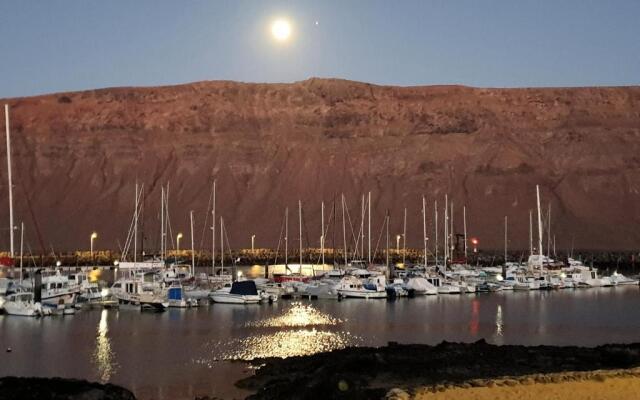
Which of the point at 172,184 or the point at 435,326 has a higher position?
the point at 172,184

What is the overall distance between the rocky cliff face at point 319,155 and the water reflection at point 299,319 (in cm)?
5794

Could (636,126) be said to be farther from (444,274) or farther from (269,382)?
(269,382)

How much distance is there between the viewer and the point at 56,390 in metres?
18.3

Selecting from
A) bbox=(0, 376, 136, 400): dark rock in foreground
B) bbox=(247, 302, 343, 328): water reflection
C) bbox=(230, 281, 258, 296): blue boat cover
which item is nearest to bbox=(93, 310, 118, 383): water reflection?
bbox=(0, 376, 136, 400): dark rock in foreground

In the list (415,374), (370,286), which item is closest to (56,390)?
(415,374)

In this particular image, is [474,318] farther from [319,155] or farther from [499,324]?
[319,155]

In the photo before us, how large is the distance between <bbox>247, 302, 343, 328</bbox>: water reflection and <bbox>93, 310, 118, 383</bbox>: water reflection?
6356 mm

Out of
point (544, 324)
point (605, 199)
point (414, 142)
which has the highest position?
point (414, 142)

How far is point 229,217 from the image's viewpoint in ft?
361

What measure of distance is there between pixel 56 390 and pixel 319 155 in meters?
103

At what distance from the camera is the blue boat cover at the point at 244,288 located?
46031mm

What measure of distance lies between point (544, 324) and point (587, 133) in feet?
279

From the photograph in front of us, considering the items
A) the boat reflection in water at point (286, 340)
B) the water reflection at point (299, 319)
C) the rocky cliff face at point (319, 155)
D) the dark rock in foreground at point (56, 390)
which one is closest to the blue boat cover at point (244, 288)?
the water reflection at point (299, 319)

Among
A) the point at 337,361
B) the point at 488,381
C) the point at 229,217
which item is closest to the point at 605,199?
the point at 229,217
